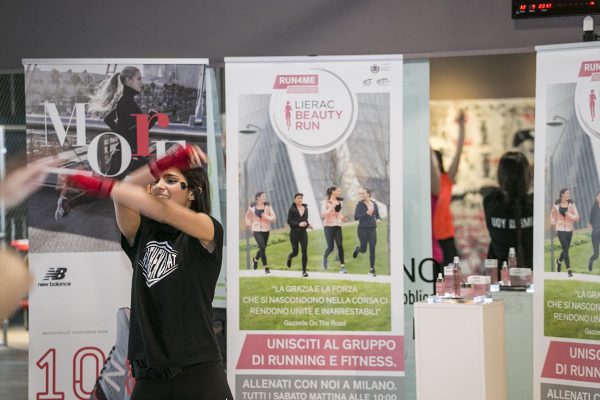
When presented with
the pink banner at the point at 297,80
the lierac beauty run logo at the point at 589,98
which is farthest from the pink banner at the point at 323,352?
the lierac beauty run logo at the point at 589,98

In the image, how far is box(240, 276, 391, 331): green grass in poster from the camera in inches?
183

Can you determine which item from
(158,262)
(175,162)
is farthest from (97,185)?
(158,262)

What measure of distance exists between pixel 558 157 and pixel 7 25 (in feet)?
10.4

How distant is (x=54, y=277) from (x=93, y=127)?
82 centimetres

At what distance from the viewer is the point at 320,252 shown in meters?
4.71

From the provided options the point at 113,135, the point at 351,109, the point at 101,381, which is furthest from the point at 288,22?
the point at 101,381

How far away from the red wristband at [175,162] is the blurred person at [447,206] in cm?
388

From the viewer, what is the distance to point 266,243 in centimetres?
473

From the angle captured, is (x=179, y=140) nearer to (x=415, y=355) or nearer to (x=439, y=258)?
(x=415, y=355)

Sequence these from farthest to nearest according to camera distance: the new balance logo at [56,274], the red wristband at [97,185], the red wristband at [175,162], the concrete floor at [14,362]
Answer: the concrete floor at [14,362] < the new balance logo at [56,274] < the red wristband at [175,162] < the red wristband at [97,185]

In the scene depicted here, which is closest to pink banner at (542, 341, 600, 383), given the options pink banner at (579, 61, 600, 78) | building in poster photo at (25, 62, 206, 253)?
pink banner at (579, 61, 600, 78)

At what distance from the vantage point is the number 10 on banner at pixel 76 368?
467 cm

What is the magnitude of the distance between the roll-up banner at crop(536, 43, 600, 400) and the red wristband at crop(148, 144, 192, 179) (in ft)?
7.14

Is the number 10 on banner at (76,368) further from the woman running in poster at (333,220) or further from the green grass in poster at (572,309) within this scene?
the green grass in poster at (572,309)
